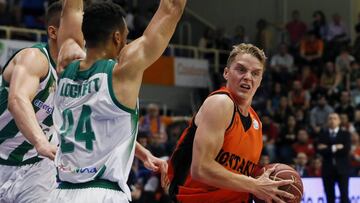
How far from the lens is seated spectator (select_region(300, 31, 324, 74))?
68.1ft

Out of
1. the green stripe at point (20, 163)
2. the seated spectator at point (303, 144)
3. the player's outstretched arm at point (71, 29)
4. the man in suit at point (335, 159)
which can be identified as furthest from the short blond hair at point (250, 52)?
the seated spectator at point (303, 144)

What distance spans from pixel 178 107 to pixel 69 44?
16.3 m

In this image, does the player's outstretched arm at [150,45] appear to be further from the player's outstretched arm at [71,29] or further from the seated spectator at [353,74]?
the seated spectator at [353,74]

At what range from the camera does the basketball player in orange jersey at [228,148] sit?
5035 mm

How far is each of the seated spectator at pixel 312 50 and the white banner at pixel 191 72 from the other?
8.45 ft

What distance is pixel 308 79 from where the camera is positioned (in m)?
20.2

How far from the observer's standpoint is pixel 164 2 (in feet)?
14.2

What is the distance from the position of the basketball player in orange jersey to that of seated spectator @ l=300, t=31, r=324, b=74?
15.5 m

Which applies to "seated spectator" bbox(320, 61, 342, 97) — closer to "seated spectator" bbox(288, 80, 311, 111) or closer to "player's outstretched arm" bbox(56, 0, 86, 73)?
"seated spectator" bbox(288, 80, 311, 111)

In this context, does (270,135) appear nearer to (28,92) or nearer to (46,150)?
(28,92)

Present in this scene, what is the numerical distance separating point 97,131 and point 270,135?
13.5m

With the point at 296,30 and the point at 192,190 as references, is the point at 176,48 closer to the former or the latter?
the point at 296,30

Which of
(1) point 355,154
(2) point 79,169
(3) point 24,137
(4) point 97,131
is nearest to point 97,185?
Result: (2) point 79,169

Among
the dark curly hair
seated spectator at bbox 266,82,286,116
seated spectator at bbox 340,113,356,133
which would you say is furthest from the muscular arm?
seated spectator at bbox 266,82,286,116
